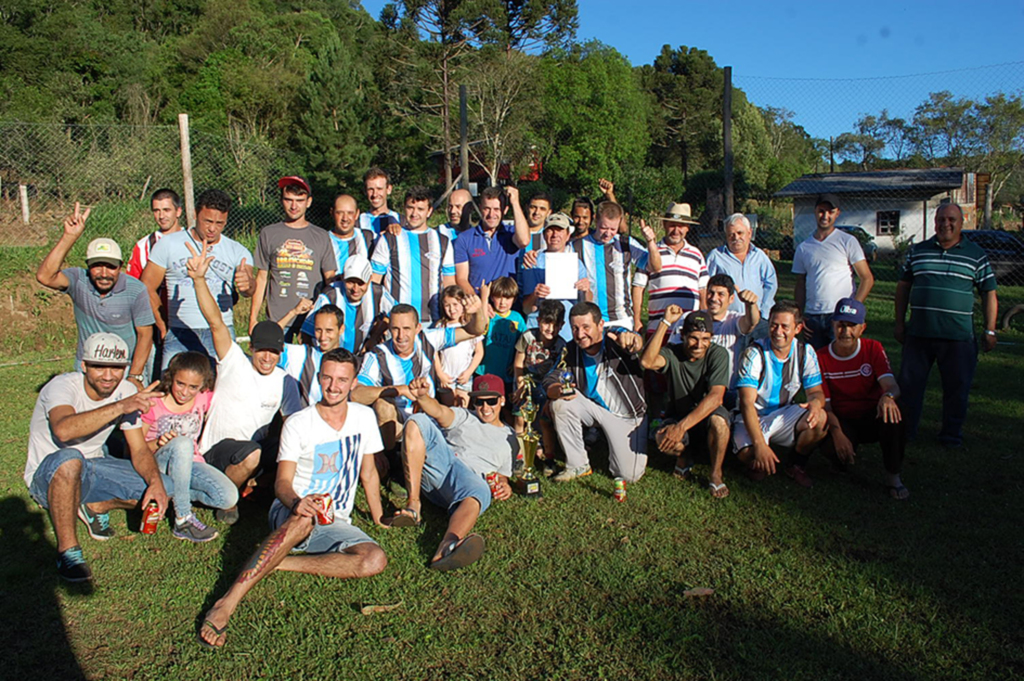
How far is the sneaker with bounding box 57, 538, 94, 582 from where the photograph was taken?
13.2ft

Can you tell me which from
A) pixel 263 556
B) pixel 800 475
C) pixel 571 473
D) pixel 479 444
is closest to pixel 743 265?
pixel 800 475

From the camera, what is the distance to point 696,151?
6056 cm

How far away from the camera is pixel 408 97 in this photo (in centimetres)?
3716

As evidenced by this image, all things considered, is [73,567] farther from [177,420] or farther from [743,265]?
[743,265]

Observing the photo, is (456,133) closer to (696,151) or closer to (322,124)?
(322,124)

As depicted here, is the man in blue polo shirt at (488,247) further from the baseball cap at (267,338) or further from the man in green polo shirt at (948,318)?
the man in green polo shirt at (948,318)

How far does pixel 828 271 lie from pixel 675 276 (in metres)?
1.34

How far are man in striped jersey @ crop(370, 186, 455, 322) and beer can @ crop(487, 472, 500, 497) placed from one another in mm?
1769

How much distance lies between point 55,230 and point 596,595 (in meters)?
11.4

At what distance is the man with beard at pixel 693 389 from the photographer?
5305 millimetres

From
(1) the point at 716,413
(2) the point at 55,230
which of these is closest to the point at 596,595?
(1) the point at 716,413

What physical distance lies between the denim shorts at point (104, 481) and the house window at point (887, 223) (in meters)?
34.1

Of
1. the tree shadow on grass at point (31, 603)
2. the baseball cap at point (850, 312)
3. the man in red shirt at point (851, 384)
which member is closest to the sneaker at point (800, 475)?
the man in red shirt at point (851, 384)

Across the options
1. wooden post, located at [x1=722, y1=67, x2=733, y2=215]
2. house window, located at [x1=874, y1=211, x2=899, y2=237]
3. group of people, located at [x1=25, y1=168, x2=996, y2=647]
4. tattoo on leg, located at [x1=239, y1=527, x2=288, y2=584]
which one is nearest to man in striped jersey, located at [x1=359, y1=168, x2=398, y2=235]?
group of people, located at [x1=25, y1=168, x2=996, y2=647]
